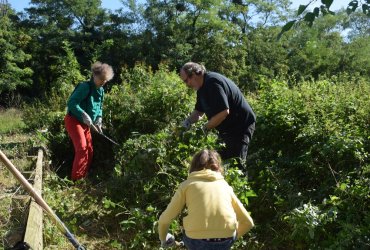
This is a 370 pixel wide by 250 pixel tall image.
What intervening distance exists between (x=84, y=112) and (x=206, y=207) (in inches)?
149

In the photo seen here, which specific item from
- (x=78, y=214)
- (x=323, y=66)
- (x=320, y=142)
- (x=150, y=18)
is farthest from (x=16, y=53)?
(x=320, y=142)

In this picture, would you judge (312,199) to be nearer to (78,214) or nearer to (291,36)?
(78,214)

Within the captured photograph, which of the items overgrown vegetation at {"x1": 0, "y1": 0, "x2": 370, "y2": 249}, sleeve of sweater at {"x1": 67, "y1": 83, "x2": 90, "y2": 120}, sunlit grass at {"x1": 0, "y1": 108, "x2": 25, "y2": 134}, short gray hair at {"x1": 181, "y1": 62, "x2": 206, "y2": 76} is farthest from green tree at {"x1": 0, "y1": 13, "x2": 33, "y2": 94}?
short gray hair at {"x1": 181, "y1": 62, "x2": 206, "y2": 76}

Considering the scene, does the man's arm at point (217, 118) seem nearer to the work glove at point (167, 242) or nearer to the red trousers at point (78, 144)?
the work glove at point (167, 242)

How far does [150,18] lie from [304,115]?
20743 millimetres

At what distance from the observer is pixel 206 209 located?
9.68 ft

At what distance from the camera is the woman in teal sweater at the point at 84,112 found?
6.30 meters

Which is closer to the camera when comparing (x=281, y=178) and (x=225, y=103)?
(x=225, y=103)

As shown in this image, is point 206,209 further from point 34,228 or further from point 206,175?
point 34,228

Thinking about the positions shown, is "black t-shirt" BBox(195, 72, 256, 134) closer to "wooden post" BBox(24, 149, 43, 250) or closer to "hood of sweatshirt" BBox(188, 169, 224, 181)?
"hood of sweatshirt" BBox(188, 169, 224, 181)

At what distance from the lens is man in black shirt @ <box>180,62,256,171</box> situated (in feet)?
15.2

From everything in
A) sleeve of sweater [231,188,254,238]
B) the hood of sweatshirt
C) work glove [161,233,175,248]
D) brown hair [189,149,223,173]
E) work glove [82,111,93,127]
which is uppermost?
work glove [82,111,93,127]

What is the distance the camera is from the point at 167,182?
4.77 meters

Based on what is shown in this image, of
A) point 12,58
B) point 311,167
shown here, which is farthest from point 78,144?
point 12,58
